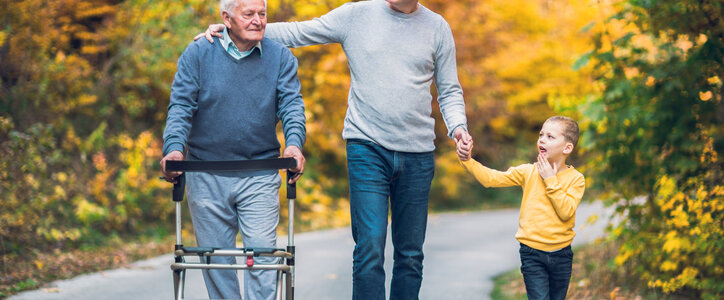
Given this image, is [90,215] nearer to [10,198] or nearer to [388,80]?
[10,198]

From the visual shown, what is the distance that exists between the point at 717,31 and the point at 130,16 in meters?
7.57

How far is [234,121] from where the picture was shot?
391 cm

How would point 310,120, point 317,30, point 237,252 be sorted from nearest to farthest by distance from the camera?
point 237,252 → point 317,30 → point 310,120

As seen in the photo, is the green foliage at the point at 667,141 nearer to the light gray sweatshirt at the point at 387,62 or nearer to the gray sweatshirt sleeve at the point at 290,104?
the light gray sweatshirt at the point at 387,62

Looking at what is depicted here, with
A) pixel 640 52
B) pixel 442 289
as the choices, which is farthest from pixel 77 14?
pixel 640 52

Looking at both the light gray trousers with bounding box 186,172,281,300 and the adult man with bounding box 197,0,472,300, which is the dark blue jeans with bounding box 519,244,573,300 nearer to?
the adult man with bounding box 197,0,472,300

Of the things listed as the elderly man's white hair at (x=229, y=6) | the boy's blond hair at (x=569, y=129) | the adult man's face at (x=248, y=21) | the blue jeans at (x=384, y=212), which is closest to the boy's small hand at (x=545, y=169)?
the boy's blond hair at (x=569, y=129)

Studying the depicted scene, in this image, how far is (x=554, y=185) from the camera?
4.00 m

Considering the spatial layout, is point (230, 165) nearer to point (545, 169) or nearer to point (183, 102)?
point (183, 102)

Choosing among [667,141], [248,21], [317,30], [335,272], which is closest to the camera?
[248,21]

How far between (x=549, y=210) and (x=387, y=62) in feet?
3.65

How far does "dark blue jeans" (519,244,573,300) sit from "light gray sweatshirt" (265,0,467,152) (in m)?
0.77

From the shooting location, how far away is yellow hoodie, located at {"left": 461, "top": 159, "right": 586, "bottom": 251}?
400cm

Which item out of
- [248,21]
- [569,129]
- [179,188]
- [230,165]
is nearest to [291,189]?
[230,165]
